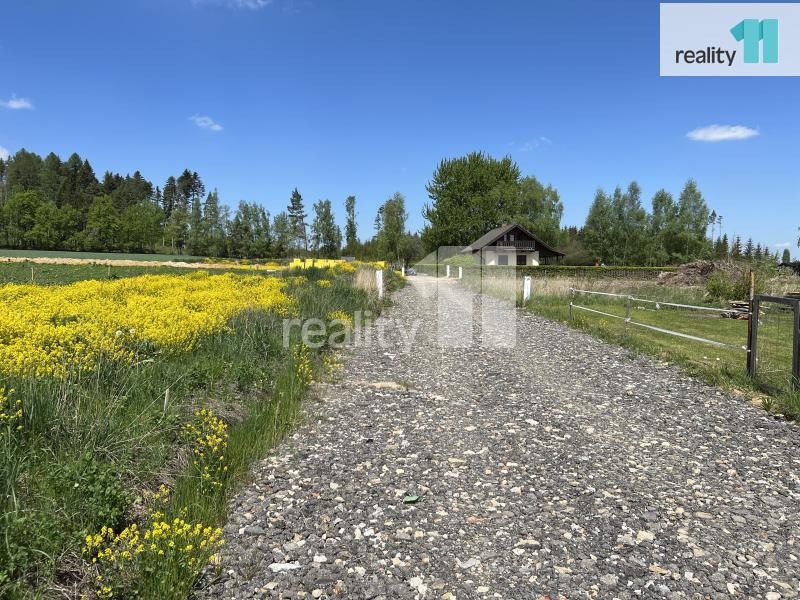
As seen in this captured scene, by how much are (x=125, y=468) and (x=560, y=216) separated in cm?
7889

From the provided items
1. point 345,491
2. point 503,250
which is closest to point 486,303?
point 345,491

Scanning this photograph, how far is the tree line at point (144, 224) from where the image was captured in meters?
85.1

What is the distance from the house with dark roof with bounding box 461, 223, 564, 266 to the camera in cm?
5891

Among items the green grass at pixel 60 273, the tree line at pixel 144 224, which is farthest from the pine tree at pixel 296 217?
the green grass at pixel 60 273

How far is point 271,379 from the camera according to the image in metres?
6.58

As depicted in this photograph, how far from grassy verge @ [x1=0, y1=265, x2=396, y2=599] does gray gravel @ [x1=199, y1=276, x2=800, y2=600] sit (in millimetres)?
302

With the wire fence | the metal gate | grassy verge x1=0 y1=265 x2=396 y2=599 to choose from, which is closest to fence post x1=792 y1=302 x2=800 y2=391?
the metal gate

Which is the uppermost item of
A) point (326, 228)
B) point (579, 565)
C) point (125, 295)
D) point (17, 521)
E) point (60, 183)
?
point (60, 183)

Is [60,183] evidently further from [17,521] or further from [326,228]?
[17,521]

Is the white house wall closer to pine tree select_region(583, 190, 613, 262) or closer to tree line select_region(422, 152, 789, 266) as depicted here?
tree line select_region(422, 152, 789, 266)

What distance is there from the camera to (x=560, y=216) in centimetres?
7556

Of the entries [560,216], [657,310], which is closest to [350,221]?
[560,216]

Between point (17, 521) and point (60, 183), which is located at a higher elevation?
point (60, 183)

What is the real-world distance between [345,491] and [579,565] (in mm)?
1967
